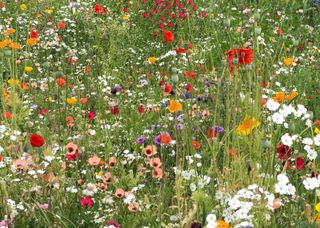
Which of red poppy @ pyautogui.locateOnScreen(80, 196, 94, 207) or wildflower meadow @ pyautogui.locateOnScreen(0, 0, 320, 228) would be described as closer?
wildflower meadow @ pyautogui.locateOnScreen(0, 0, 320, 228)

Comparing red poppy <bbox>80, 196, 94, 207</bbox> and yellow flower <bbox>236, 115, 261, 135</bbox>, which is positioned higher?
yellow flower <bbox>236, 115, 261, 135</bbox>

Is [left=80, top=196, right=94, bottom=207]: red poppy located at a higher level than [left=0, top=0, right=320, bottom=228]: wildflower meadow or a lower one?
lower

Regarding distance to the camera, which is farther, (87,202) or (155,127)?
(155,127)

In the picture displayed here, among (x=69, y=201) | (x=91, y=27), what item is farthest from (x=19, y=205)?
(x=91, y=27)

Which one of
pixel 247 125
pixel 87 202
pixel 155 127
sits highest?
pixel 155 127

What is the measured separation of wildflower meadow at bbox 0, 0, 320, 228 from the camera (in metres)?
1.97

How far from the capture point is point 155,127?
9.49ft

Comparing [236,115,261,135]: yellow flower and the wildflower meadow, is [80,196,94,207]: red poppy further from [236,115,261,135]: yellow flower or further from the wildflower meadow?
[236,115,261,135]: yellow flower

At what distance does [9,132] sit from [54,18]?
10.4 ft

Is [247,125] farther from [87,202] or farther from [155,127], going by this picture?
[155,127]

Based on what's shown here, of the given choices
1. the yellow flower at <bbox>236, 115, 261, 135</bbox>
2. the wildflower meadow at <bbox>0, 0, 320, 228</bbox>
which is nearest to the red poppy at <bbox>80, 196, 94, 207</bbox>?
the wildflower meadow at <bbox>0, 0, 320, 228</bbox>

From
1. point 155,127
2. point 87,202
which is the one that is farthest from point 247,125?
point 155,127

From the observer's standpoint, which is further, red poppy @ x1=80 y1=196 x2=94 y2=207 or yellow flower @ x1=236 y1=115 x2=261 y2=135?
red poppy @ x1=80 y1=196 x2=94 y2=207

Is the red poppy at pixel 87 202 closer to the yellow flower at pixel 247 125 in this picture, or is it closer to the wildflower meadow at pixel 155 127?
the wildflower meadow at pixel 155 127
